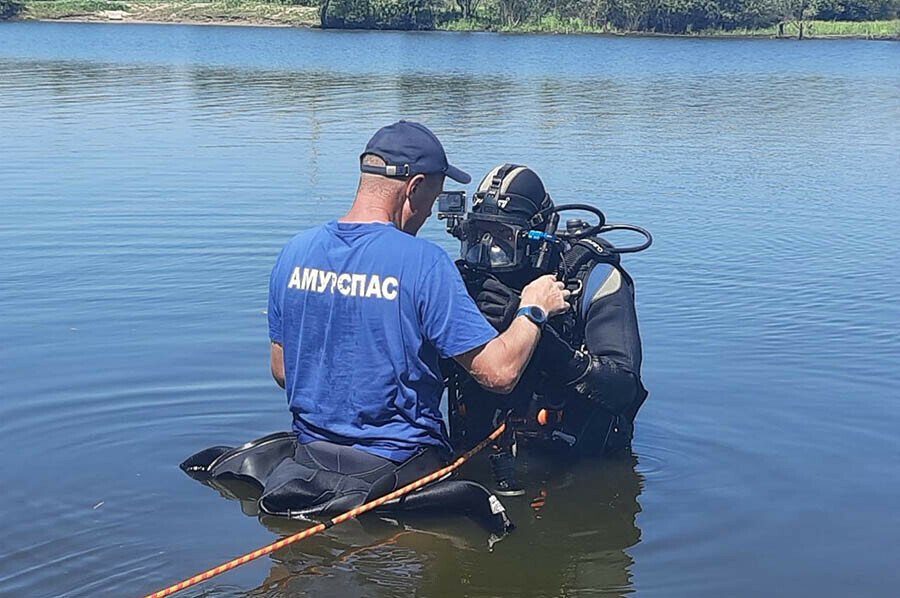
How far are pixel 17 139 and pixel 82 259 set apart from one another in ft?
25.9

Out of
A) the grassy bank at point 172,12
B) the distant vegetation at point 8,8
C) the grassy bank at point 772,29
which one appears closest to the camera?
the grassy bank at point 772,29

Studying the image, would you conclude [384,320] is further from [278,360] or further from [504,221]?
[504,221]

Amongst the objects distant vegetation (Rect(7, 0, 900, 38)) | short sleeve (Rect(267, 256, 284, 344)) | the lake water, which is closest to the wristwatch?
short sleeve (Rect(267, 256, 284, 344))

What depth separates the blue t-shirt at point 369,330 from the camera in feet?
13.4

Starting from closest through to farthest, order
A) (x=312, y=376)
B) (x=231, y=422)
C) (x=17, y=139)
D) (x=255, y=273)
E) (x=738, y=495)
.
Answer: (x=312, y=376) < (x=738, y=495) < (x=231, y=422) < (x=255, y=273) < (x=17, y=139)

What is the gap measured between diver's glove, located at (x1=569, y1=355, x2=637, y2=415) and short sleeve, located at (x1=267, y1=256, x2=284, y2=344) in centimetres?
116

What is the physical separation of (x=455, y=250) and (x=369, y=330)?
6776 millimetres

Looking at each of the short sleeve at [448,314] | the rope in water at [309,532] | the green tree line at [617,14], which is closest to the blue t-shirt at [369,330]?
the short sleeve at [448,314]

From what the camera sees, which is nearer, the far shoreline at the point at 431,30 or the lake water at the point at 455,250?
the lake water at the point at 455,250

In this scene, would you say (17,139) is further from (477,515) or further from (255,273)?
(477,515)

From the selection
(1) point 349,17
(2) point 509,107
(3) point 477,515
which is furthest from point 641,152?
(1) point 349,17

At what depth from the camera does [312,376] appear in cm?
429

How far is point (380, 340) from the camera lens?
415 centimetres

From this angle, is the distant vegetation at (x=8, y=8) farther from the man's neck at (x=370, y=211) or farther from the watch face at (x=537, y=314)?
the watch face at (x=537, y=314)
